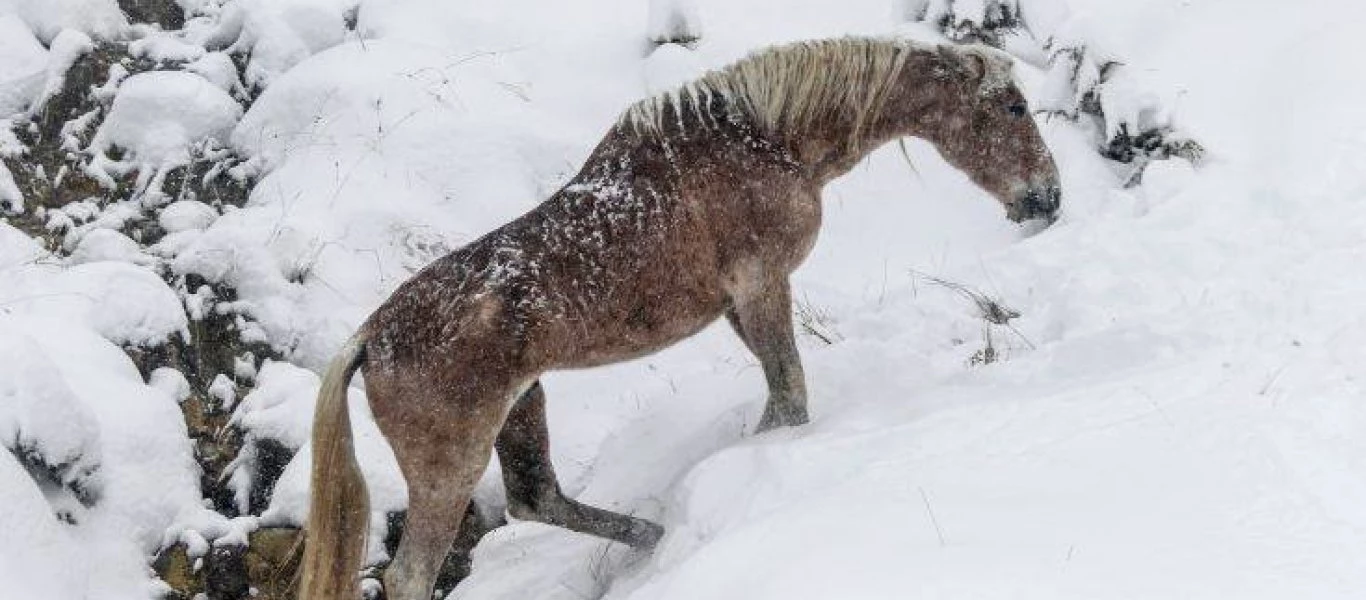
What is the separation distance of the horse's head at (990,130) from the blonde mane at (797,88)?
30 mm

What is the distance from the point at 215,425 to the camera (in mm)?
5785

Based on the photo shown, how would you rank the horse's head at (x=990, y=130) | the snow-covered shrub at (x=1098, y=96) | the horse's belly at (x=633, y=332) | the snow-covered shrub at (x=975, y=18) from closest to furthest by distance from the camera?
1. the horse's belly at (x=633, y=332)
2. the horse's head at (x=990, y=130)
3. the snow-covered shrub at (x=1098, y=96)
4. the snow-covered shrub at (x=975, y=18)

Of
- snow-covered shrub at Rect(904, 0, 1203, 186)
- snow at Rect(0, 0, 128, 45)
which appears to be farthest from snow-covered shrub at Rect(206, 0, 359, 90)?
snow-covered shrub at Rect(904, 0, 1203, 186)

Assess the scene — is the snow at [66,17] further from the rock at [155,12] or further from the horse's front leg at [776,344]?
the horse's front leg at [776,344]

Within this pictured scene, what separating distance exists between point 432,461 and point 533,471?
602 mm

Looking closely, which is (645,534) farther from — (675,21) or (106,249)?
(675,21)

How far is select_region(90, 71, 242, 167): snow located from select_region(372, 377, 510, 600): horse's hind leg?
174 inches

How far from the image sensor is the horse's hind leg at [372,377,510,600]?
3.80 meters

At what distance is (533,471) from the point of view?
4.38 m

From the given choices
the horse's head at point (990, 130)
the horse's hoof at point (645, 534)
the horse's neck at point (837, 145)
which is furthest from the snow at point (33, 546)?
the horse's head at point (990, 130)

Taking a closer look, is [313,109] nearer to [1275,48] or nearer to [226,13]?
[226,13]

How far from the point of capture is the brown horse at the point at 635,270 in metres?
3.84

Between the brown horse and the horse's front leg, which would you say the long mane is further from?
the horse's front leg

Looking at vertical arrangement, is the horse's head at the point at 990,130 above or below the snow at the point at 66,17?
above
